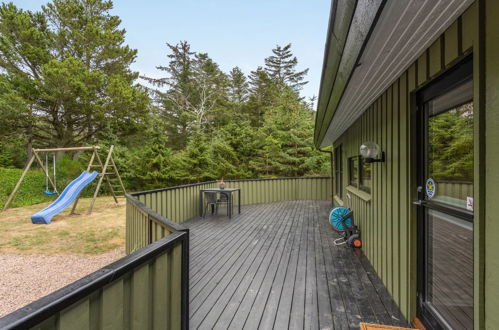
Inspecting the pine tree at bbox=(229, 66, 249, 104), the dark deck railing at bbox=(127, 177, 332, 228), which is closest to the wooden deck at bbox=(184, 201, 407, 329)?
the dark deck railing at bbox=(127, 177, 332, 228)

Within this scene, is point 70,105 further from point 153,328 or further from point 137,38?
point 153,328

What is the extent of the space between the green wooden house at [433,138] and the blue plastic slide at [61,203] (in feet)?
23.6

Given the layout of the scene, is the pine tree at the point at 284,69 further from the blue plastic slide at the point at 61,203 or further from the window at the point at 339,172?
the blue plastic slide at the point at 61,203

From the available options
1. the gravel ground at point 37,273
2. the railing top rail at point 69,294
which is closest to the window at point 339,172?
the gravel ground at point 37,273

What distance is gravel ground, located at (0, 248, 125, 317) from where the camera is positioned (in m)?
2.84

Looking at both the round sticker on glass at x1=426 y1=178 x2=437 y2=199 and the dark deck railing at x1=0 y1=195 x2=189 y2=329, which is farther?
the round sticker on glass at x1=426 y1=178 x2=437 y2=199

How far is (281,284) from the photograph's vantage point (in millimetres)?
2713

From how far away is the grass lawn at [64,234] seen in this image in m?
4.40

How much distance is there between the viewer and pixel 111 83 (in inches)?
508

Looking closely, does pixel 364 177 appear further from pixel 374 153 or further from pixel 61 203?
pixel 61 203

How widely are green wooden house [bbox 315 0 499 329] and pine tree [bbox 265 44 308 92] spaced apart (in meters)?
17.3

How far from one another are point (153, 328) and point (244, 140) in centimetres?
1214

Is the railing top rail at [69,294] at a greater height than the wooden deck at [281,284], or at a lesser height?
greater

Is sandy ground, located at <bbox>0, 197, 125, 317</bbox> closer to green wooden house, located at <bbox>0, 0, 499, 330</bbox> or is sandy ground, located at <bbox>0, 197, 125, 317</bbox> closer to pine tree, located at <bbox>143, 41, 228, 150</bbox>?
green wooden house, located at <bbox>0, 0, 499, 330</bbox>
